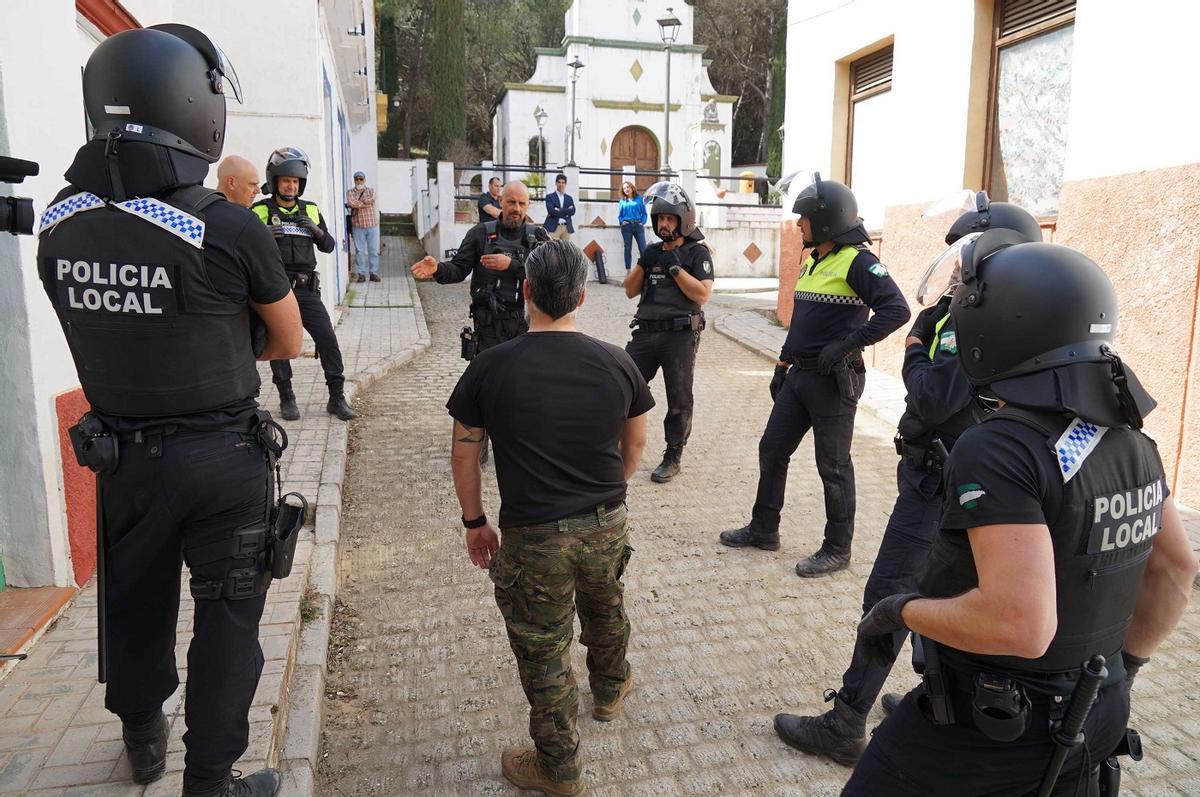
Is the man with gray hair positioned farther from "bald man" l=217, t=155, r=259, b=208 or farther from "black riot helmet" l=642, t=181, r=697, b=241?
"bald man" l=217, t=155, r=259, b=208

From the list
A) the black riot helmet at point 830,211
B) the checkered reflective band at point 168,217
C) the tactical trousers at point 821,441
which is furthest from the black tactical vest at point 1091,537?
the black riot helmet at point 830,211

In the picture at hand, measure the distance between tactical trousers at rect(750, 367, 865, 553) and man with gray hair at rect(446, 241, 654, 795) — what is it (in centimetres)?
186

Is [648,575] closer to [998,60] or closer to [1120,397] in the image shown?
[1120,397]

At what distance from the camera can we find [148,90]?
2227 mm

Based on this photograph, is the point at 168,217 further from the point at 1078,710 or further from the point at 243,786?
the point at 1078,710

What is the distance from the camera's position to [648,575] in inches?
182

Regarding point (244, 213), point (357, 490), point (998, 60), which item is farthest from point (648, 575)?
point (998, 60)

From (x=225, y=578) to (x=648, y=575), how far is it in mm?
2682

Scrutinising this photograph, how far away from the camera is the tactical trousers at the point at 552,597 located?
2.68 meters

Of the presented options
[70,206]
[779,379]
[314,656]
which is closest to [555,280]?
[70,206]

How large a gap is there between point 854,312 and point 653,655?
6.58ft

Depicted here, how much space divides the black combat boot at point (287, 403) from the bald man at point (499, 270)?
1.89m

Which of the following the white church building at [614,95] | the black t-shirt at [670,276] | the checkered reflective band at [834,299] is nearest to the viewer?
the checkered reflective band at [834,299]

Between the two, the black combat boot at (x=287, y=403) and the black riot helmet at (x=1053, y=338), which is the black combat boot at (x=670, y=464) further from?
the black riot helmet at (x=1053, y=338)
